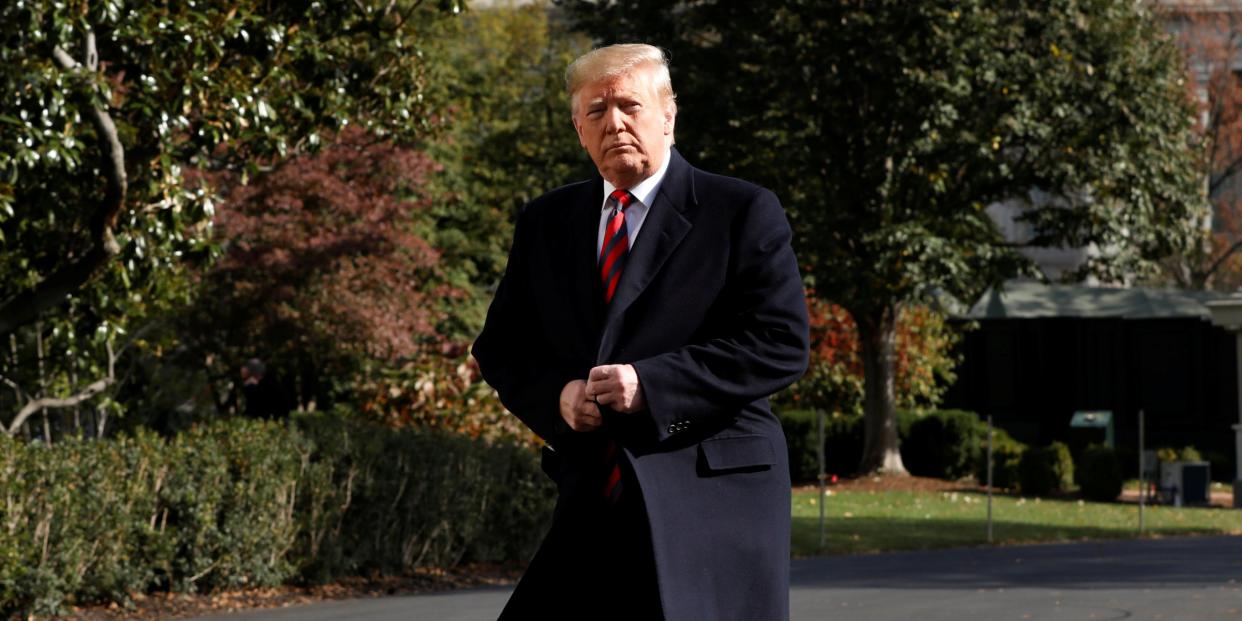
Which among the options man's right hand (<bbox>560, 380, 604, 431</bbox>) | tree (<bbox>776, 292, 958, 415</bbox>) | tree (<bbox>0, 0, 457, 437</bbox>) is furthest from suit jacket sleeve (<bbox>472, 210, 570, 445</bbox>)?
tree (<bbox>776, 292, 958, 415</bbox>)

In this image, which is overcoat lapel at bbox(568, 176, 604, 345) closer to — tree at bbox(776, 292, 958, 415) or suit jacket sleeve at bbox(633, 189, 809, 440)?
suit jacket sleeve at bbox(633, 189, 809, 440)

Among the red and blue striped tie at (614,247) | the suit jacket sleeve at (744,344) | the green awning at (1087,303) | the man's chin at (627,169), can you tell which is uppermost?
the green awning at (1087,303)

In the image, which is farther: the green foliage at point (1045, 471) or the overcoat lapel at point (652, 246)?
the green foliage at point (1045, 471)

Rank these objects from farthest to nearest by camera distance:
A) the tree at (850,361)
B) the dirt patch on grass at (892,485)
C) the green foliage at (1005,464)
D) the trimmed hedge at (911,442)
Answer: the tree at (850,361) → the trimmed hedge at (911,442) → the green foliage at (1005,464) → the dirt patch on grass at (892,485)

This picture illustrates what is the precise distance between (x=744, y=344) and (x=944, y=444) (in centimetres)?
2770

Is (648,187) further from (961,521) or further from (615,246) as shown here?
(961,521)

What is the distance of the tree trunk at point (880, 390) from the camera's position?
29406mm

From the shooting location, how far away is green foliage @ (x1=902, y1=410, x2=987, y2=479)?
3067 centimetres

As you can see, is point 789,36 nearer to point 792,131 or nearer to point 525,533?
point 792,131

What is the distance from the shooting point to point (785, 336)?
3.88 meters

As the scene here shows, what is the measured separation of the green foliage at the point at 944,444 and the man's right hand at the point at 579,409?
27.5 meters

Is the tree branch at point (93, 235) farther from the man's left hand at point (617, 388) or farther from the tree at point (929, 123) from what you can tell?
the tree at point (929, 123)

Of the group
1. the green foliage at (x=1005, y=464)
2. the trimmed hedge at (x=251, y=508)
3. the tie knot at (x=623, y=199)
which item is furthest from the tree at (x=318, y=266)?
the tie knot at (x=623, y=199)

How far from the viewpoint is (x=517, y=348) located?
4180mm
